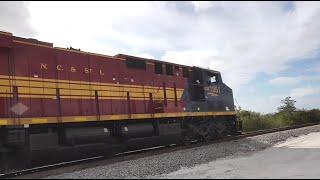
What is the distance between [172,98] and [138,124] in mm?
2469

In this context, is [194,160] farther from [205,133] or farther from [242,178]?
[205,133]

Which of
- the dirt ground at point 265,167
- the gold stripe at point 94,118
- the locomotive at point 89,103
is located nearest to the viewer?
the dirt ground at point 265,167

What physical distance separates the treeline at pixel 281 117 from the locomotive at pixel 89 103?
10.2m

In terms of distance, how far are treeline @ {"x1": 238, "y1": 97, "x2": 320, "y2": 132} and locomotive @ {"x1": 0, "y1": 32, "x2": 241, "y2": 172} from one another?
33.4ft

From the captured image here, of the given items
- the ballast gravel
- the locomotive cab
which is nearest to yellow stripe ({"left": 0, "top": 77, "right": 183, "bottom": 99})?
the locomotive cab

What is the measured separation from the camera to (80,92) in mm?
13984

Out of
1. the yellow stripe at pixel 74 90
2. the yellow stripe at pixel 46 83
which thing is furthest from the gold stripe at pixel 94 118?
the yellow stripe at pixel 46 83

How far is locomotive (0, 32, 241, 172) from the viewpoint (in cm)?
1188

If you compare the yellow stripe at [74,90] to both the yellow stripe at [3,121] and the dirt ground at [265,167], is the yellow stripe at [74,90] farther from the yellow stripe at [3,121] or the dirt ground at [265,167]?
the dirt ground at [265,167]

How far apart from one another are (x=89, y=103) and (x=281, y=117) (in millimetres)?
Answer: 22715

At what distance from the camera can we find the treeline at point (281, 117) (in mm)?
29375

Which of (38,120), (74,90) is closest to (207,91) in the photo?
(74,90)

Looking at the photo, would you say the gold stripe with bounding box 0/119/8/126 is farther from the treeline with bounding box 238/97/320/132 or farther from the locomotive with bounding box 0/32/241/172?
the treeline with bounding box 238/97/320/132

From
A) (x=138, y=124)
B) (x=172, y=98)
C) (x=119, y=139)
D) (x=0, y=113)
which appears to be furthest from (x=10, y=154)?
(x=172, y=98)
